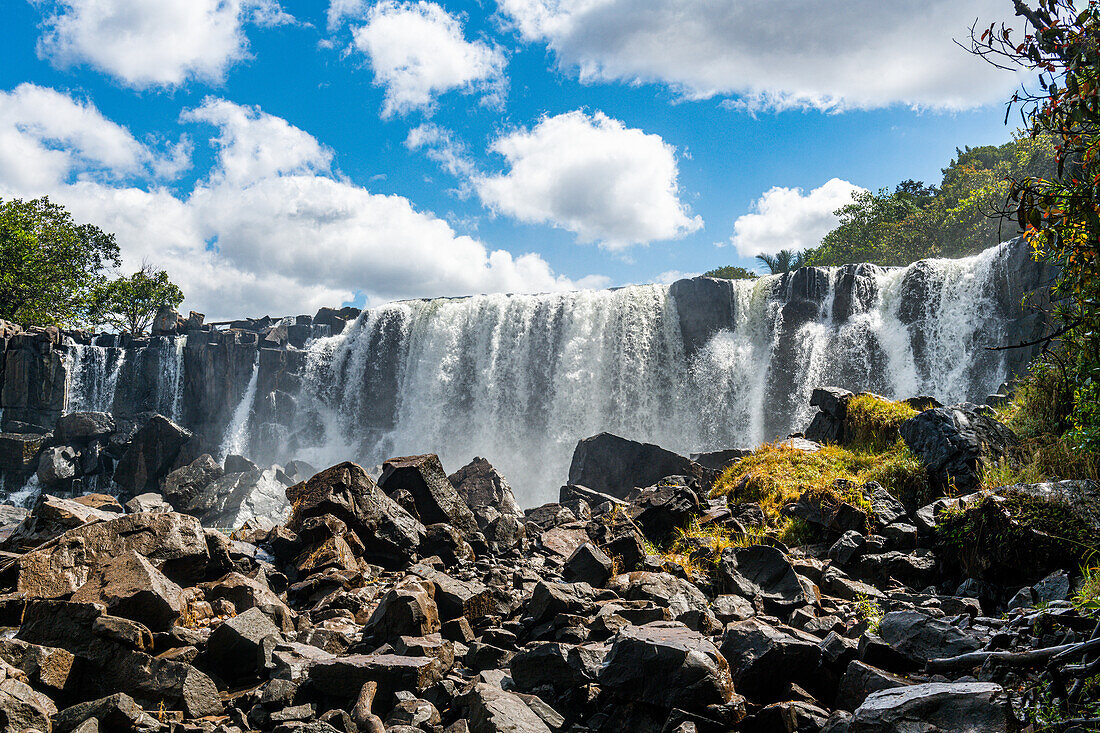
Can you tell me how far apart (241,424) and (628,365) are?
2088 centimetres

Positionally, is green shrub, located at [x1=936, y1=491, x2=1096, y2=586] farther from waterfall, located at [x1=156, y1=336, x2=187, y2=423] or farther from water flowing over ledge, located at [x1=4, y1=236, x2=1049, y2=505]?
waterfall, located at [x1=156, y1=336, x2=187, y2=423]

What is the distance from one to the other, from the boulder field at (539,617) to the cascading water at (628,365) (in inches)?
615

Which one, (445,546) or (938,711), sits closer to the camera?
(938,711)

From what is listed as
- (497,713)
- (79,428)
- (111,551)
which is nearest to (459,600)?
(497,713)

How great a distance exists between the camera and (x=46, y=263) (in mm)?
37312

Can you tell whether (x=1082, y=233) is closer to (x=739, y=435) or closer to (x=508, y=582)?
(x=508, y=582)

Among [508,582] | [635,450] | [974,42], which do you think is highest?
[974,42]

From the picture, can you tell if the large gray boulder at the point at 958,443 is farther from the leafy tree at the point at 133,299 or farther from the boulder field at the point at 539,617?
the leafy tree at the point at 133,299

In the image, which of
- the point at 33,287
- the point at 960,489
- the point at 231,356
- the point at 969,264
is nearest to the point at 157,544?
the point at 960,489

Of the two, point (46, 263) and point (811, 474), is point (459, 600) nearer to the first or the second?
point (811, 474)

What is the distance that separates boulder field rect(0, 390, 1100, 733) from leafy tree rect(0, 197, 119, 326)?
123 ft

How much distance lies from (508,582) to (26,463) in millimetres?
29299

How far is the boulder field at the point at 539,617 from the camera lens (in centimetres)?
366

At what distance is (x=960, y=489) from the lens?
24.6ft
